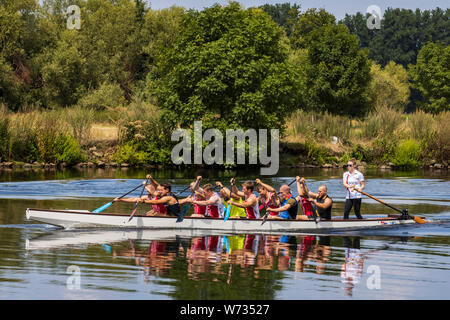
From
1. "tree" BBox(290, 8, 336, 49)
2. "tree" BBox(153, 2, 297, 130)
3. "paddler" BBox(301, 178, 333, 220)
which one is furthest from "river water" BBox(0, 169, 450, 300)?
"tree" BBox(290, 8, 336, 49)

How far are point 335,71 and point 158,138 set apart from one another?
22234mm

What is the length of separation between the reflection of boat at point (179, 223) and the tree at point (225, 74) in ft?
77.8

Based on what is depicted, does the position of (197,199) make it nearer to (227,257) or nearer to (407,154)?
(227,257)

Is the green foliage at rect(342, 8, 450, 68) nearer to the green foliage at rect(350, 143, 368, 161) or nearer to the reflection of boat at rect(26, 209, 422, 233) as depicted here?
the green foliage at rect(350, 143, 368, 161)

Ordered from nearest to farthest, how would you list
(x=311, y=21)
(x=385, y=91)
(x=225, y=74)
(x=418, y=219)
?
(x=418, y=219) < (x=225, y=74) < (x=385, y=91) < (x=311, y=21)

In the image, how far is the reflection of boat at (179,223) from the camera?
848 inches

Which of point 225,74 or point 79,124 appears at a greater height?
point 225,74

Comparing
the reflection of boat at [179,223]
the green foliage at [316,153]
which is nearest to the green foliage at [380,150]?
the green foliage at [316,153]

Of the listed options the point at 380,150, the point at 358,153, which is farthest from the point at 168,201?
the point at 380,150

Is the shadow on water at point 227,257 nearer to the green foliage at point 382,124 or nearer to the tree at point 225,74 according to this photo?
the tree at point 225,74

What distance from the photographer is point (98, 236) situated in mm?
21203

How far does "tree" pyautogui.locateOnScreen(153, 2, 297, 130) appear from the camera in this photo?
151 feet

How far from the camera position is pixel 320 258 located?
18.0m
